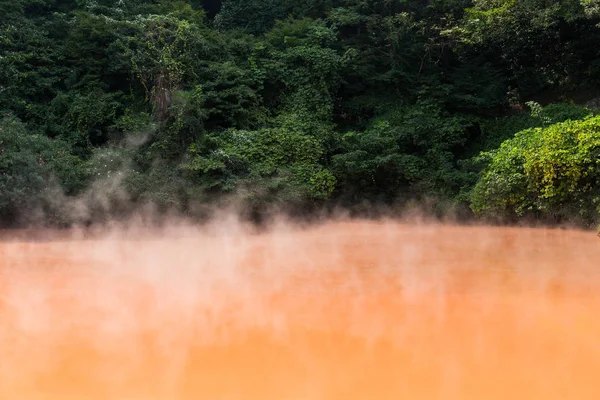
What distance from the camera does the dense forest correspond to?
995 cm

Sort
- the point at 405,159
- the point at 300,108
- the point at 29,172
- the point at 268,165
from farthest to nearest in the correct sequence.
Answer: the point at 300,108 < the point at 405,159 < the point at 268,165 < the point at 29,172

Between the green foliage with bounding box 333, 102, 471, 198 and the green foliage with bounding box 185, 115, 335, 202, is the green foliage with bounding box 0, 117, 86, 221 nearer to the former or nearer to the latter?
the green foliage with bounding box 185, 115, 335, 202

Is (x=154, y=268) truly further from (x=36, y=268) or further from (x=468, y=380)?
(x=468, y=380)

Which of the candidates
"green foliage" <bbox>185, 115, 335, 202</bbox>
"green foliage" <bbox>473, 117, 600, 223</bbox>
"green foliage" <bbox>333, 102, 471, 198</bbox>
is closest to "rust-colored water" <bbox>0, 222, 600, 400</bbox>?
"green foliage" <bbox>473, 117, 600, 223</bbox>

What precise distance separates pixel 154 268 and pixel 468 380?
15.4ft

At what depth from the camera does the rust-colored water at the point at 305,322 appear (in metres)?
3.69

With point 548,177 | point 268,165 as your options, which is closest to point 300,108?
point 268,165

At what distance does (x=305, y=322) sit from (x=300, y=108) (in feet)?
27.9

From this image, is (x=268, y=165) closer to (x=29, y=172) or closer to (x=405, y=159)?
Result: (x=405, y=159)

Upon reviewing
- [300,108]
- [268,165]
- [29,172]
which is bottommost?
[29,172]

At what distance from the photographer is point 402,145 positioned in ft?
39.3

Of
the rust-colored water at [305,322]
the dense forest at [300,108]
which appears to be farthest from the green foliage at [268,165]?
the rust-colored water at [305,322]

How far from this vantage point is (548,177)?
845 centimetres

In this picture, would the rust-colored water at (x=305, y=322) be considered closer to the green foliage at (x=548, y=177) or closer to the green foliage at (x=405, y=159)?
the green foliage at (x=548, y=177)
